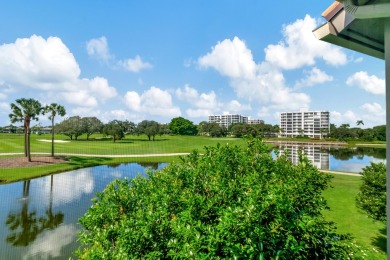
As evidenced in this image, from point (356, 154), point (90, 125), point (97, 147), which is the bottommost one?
point (356, 154)

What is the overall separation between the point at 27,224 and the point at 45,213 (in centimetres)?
243

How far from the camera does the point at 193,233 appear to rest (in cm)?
465

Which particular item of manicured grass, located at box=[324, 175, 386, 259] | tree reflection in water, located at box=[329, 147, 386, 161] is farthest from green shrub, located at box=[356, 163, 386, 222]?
tree reflection in water, located at box=[329, 147, 386, 161]

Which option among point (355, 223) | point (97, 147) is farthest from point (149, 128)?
point (355, 223)

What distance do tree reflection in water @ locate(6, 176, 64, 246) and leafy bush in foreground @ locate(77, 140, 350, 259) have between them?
12.4 meters

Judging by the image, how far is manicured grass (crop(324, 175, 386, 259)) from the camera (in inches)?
535

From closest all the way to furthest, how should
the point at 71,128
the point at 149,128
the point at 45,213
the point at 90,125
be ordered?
the point at 45,213 → the point at 71,128 → the point at 149,128 → the point at 90,125

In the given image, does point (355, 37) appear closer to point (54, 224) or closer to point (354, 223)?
point (354, 223)

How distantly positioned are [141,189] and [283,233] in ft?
16.4

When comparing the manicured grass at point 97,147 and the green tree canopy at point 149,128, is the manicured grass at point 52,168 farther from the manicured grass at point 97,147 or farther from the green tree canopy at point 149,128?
the green tree canopy at point 149,128

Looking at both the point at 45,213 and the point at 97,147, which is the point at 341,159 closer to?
the point at 45,213

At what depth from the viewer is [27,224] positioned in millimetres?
18375

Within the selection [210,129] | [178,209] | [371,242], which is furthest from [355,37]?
[210,129]

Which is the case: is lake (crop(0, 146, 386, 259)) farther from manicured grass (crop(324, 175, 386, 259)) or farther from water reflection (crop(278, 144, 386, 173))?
water reflection (crop(278, 144, 386, 173))
